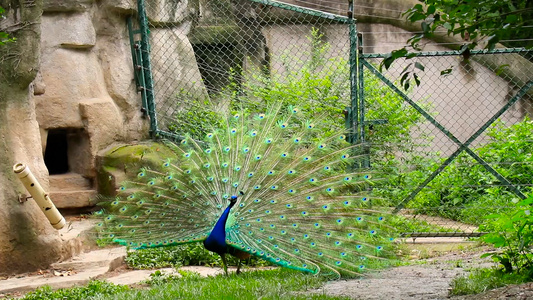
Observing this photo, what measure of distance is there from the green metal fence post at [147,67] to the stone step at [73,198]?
1334 millimetres

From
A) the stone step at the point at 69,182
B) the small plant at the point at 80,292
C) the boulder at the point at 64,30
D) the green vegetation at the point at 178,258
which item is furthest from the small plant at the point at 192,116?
the small plant at the point at 80,292

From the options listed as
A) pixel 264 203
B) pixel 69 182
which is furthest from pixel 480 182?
pixel 69 182

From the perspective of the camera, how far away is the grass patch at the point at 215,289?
5586 millimetres

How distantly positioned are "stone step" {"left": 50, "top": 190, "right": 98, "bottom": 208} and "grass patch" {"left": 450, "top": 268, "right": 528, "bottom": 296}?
5.71 metres

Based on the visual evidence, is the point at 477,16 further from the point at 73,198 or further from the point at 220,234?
the point at 73,198

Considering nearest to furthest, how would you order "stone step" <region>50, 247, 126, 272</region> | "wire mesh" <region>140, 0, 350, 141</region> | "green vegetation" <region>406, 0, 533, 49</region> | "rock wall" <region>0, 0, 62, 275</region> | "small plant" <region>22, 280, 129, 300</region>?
1. "green vegetation" <region>406, 0, 533, 49</region>
2. "small plant" <region>22, 280, 129, 300</region>
3. "rock wall" <region>0, 0, 62, 275</region>
4. "stone step" <region>50, 247, 126, 272</region>
5. "wire mesh" <region>140, 0, 350, 141</region>

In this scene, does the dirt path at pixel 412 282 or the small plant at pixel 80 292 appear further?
the small plant at pixel 80 292

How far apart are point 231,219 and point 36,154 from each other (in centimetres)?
244

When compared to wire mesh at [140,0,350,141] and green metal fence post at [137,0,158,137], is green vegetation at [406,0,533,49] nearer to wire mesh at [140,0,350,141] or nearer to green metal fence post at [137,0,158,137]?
wire mesh at [140,0,350,141]

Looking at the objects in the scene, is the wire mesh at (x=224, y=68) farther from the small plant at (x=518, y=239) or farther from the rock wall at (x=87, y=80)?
the small plant at (x=518, y=239)

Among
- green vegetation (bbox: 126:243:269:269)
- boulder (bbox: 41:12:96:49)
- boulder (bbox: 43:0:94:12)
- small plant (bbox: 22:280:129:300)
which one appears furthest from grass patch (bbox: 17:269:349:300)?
boulder (bbox: 43:0:94:12)

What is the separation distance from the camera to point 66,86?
9.73 metres

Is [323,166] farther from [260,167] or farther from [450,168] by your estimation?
[450,168]

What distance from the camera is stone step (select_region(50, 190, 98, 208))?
31.2 feet
